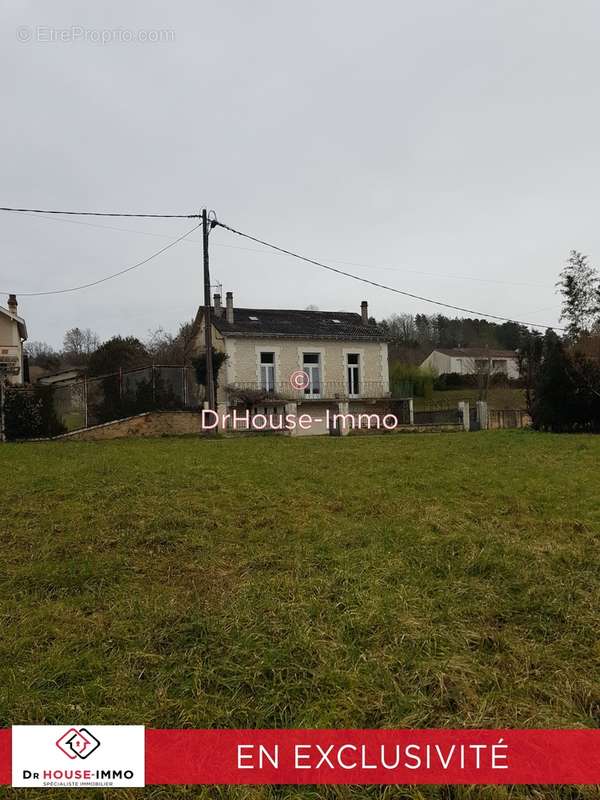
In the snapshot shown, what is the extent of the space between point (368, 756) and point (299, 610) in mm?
999

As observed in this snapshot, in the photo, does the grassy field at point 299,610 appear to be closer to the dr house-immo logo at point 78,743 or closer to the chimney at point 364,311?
the dr house-immo logo at point 78,743

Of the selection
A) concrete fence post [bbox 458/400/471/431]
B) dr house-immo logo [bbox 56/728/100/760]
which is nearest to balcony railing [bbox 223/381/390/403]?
concrete fence post [bbox 458/400/471/431]

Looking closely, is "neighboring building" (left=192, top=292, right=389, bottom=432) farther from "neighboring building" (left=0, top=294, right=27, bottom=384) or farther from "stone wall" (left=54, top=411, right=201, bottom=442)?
"neighboring building" (left=0, top=294, right=27, bottom=384)

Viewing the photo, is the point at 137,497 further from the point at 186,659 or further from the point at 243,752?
the point at 243,752

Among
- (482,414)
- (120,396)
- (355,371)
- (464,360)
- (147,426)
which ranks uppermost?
(464,360)

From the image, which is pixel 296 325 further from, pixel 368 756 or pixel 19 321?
pixel 368 756

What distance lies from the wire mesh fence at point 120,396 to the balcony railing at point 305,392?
400cm

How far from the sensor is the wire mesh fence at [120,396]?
17.4m

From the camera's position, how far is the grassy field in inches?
84.4

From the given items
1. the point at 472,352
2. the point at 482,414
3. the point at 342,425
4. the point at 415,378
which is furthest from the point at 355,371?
the point at 472,352

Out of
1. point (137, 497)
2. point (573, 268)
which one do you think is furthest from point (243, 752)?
point (573, 268)

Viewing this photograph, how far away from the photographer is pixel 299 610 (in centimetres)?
291

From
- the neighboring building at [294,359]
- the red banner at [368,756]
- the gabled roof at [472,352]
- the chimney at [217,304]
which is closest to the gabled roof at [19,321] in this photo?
the neighboring building at [294,359]

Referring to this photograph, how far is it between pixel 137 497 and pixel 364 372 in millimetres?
22231
